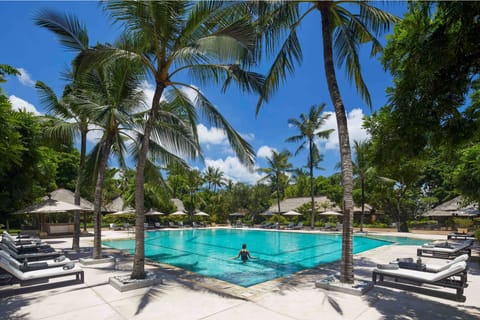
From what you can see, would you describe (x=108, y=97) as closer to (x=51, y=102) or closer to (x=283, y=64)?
(x=51, y=102)

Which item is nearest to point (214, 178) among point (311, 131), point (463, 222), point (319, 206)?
point (319, 206)

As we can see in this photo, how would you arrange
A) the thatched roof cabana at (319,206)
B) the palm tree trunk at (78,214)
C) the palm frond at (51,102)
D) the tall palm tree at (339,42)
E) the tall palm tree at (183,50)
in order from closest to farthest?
the tall palm tree at (183,50) → the tall palm tree at (339,42) → the palm frond at (51,102) → the palm tree trunk at (78,214) → the thatched roof cabana at (319,206)

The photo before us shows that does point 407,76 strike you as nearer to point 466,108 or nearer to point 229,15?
point 466,108

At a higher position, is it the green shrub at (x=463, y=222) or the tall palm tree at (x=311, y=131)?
the tall palm tree at (x=311, y=131)

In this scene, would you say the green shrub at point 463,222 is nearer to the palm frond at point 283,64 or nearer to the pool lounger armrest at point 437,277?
the pool lounger armrest at point 437,277

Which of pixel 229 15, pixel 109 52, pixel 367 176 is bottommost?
pixel 367 176

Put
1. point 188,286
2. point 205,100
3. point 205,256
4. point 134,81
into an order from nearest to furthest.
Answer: point 188,286, point 205,100, point 134,81, point 205,256

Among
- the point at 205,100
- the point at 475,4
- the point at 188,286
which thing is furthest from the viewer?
the point at 205,100

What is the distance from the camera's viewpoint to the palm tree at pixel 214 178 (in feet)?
164

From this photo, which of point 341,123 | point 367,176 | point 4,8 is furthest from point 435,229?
point 4,8

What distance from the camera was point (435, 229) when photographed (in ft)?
81.8

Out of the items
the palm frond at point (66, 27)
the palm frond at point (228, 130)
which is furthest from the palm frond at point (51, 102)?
the palm frond at point (228, 130)

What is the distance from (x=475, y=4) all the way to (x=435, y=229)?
28739 mm

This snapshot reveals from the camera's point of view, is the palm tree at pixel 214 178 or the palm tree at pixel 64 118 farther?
the palm tree at pixel 214 178
